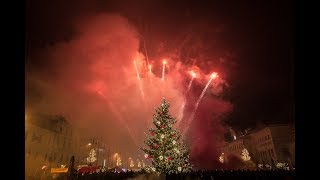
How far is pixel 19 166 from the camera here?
205 cm

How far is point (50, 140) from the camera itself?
5934 cm

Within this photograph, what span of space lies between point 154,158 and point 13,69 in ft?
90.2

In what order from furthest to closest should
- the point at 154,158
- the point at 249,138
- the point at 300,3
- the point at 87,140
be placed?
the point at 249,138 < the point at 87,140 < the point at 154,158 < the point at 300,3

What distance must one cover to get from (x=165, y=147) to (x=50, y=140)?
37668 millimetres

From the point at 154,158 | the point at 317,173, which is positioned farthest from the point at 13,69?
the point at 154,158

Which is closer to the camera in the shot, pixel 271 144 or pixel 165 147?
pixel 165 147

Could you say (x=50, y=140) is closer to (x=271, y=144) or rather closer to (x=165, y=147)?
(x=165, y=147)

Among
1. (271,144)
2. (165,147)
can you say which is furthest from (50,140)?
(271,144)

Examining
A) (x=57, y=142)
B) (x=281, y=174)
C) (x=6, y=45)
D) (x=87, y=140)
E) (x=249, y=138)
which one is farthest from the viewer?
(x=249, y=138)

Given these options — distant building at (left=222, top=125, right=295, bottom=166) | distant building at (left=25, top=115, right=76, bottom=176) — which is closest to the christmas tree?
distant building at (left=25, top=115, right=76, bottom=176)

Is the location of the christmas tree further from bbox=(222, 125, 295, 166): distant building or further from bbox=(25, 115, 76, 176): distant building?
bbox=(222, 125, 295, 166): distant building

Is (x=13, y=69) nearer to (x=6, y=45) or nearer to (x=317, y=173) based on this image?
(x=6, y=45)

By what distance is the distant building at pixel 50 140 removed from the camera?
4939 centimetres

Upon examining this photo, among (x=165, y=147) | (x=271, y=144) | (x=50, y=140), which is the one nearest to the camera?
(x=165, y=147)
